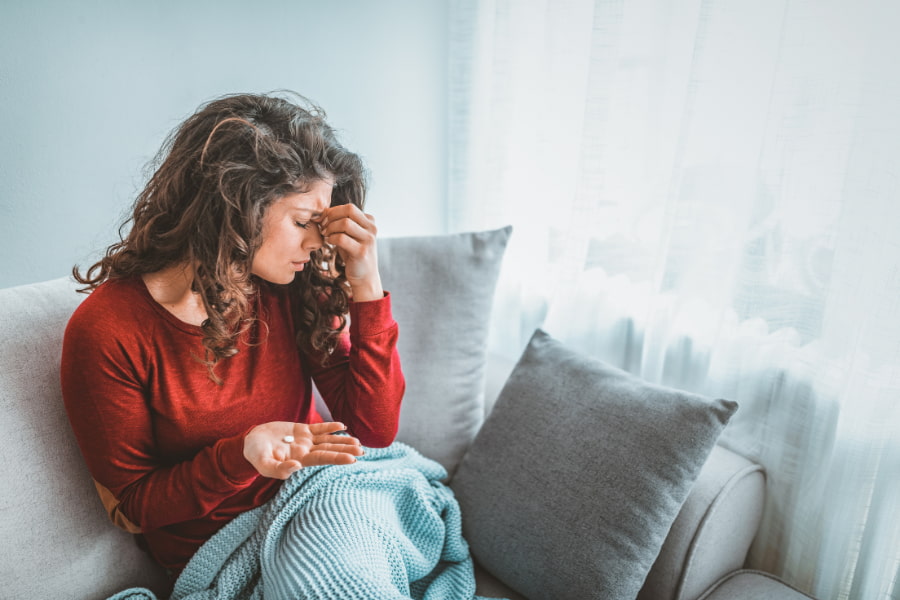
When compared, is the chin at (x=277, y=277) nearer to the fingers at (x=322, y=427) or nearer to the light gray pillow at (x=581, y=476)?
the fingers at (x=322, y=427)

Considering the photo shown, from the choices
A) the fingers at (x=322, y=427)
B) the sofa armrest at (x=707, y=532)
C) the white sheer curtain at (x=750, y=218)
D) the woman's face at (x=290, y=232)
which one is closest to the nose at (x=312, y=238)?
the woman's face at (x=290, y=232)

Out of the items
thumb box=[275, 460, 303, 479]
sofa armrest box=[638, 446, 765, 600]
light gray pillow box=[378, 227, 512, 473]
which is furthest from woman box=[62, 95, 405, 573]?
sofa armrest box=[638, 446, 765, 600]

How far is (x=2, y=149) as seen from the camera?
3.50 ft

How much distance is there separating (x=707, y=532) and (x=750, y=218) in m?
0.56

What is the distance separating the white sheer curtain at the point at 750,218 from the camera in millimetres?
900

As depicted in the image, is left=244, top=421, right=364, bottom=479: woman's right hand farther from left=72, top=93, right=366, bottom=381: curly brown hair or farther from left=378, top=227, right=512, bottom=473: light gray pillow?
left=378, top=227, right=512, bottom=473: light gray pillow

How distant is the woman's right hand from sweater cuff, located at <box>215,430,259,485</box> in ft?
0.05

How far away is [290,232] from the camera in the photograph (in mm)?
882

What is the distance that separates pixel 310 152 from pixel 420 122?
0.79 meters

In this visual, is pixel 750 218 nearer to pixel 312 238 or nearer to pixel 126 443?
pixel 312 238

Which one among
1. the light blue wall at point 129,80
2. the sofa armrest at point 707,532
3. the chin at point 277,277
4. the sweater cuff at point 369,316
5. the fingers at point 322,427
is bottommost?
the sofa armrest at point 707,532

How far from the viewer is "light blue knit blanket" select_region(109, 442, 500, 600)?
82 centimetres

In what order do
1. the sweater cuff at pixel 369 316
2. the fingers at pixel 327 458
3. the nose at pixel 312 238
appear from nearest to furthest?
the fingers at pixel 327 458, the nose at pixel 312 238, the sweater cuff at pixel 369 316

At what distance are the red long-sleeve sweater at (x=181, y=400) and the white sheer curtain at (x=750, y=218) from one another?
1.89 feet
